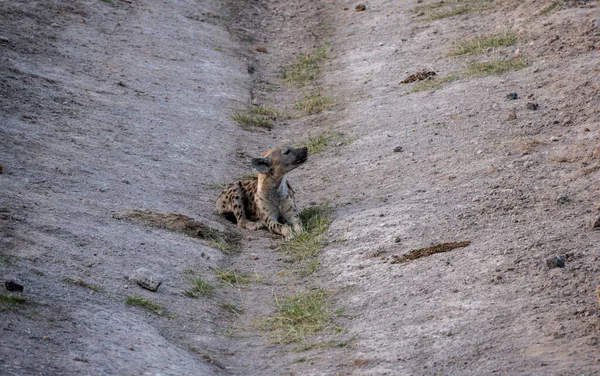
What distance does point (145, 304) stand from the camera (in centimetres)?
713

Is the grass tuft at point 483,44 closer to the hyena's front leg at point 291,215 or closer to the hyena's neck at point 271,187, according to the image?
the hyena's neck at point 271,187

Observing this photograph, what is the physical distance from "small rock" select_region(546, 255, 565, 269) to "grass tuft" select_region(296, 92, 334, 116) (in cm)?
636

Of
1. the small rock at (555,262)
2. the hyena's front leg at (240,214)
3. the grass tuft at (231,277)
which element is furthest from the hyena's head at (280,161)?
the small rock at (555,262)

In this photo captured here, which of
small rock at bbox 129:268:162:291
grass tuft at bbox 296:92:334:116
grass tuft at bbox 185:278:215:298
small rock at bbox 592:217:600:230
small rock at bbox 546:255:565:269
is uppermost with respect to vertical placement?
small rock at bbox 546:255:565:269

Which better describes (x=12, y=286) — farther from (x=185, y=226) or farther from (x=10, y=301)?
(x=185, y=226)

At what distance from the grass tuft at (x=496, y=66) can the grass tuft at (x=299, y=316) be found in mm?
A: 5490

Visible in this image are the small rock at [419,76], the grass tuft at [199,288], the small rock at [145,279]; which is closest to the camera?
the small rock at [145,279]

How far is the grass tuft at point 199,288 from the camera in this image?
762 centimetres

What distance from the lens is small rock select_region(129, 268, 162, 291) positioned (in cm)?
744

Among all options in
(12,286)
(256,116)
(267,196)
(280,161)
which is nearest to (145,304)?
(12,286)

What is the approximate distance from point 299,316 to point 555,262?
1.77 metres

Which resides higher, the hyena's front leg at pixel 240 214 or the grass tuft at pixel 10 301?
the grass tuft at pixel 10 301

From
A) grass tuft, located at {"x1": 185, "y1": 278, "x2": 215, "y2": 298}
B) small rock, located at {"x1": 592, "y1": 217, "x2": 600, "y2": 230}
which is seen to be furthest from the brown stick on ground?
grass tuft, located at {"x1": 185, "y1": 278, "x2": 215, "y2": 298}

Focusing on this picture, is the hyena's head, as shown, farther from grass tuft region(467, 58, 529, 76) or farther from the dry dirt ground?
grass tuft region(467, 58, 529, 76)
